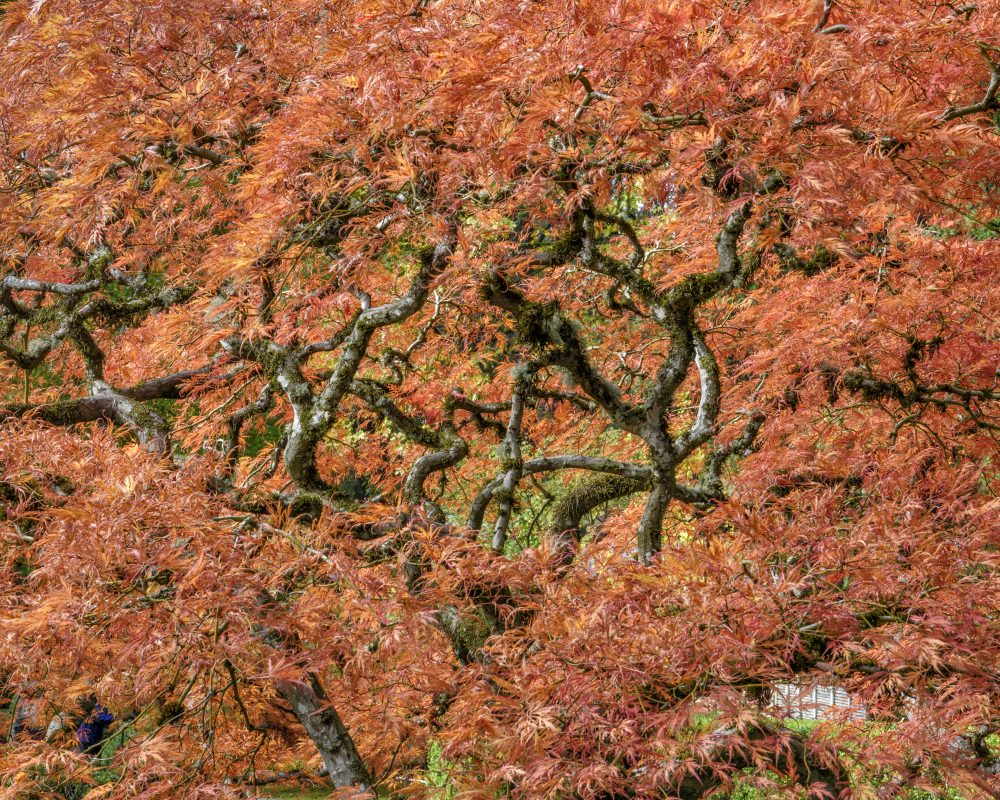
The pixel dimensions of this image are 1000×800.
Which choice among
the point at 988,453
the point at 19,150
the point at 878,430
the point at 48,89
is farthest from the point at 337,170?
the point at 988,453

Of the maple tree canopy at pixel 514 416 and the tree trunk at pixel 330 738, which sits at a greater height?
the maple tree canopy at pixel 514 416

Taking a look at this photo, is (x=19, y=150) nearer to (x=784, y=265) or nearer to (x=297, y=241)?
(x=297, y=241)

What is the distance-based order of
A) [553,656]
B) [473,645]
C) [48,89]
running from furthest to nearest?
[48,89] < [473,645] < [553,656]

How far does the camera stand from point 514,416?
3.62 meters

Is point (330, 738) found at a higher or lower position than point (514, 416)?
lower

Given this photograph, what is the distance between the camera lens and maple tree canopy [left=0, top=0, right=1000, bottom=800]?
2424mm

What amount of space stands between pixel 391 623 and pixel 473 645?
2.11 ft

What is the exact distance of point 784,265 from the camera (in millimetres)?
4957

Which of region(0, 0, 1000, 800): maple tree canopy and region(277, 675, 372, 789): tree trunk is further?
region(277, 675, 372, 789): tree trunk

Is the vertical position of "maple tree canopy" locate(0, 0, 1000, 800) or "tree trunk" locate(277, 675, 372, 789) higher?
"maple tree canopy" locate(0, 0, 1000, 800)

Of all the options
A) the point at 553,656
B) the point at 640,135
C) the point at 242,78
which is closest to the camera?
the point at 553,656

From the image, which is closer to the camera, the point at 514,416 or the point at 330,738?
the point at 330,738

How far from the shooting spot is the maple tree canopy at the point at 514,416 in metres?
2.42

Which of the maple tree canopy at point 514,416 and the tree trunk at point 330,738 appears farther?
the tree trunk at point 330,738
